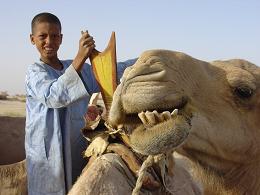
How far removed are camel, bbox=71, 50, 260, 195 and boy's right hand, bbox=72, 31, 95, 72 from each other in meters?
0.57

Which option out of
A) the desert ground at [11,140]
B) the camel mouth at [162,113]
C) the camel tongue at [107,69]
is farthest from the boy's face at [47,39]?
the desert ground at [11,140]

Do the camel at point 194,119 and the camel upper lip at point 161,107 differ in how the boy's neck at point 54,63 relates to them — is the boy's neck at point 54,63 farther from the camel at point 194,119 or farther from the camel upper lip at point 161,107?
the camel upper lip at point 161,107

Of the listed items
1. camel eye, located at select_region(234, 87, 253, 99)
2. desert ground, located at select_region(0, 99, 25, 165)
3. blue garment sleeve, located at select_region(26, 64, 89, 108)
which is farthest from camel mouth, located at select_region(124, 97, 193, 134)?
desert ground, located at select_region(0, 99, 25, 165)

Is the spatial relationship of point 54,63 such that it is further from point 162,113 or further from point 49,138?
point 162,113

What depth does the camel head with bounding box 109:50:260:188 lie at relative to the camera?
7.65 ft

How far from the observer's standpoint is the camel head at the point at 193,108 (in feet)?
7.65

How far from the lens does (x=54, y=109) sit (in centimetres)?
330

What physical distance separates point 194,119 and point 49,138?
3.67ft

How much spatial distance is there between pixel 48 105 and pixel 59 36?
2.09 feet

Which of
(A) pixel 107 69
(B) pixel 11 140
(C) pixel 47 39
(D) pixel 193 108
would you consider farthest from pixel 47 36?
(B) pixel 11 140

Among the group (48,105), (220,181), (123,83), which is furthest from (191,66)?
(48,105)

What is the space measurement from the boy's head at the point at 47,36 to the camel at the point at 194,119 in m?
0.94

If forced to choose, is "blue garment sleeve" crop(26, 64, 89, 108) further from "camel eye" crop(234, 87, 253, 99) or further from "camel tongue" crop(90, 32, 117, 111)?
"camel eye" crop(234, 87, 253, 99)

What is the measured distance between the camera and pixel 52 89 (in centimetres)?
312
